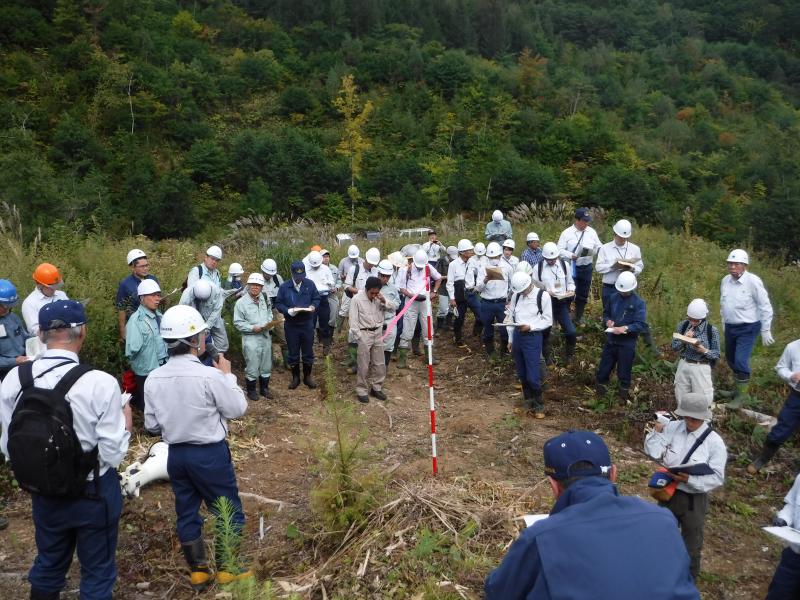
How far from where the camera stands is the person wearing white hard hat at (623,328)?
7453mm

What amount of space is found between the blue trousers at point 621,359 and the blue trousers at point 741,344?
3.91 feet

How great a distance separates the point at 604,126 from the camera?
123 ft

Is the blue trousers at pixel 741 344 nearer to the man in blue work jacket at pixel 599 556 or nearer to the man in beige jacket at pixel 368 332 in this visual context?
the man in beige jacket at pixel 368 332

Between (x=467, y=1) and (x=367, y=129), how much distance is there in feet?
95.5

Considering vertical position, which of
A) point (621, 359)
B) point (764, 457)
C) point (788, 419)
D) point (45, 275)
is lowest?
point (764, 457)

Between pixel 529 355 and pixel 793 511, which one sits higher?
pixel 793 511

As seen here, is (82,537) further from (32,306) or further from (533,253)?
(533,253)

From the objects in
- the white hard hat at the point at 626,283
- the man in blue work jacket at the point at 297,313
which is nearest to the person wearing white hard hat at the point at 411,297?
the man in blue work jacket at the point at 297,313

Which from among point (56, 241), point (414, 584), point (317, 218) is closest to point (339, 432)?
point (414, 584)

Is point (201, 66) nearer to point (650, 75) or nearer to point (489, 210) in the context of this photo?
point (489, 210)

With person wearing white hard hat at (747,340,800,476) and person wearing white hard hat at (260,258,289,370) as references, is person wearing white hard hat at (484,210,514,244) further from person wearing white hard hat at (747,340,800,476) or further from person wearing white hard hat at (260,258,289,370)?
person wearing white hard hat at (747,340,800,476)

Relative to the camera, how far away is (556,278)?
8562mm

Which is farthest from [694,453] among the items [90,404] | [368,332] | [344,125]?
[344,125]

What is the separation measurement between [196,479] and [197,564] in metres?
0.64
